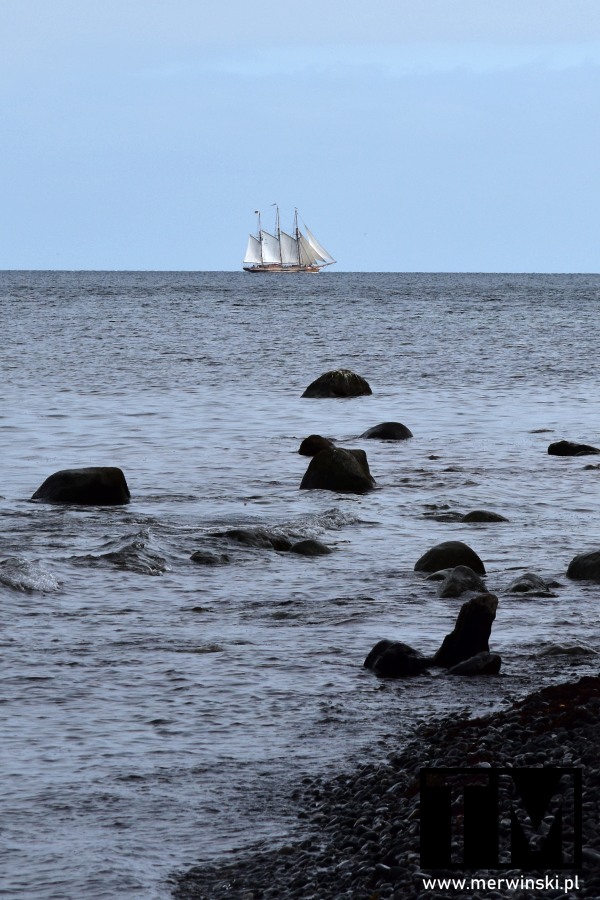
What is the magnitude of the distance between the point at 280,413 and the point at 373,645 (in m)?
17.4

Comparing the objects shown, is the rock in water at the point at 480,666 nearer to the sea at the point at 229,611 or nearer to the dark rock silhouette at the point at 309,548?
the sea at the point at 229,611

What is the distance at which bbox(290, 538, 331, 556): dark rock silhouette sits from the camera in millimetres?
13188

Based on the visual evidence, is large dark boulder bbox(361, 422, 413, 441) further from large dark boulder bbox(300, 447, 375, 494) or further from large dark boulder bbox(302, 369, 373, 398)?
large dark boulder bbox(302, 369, 373, 398)

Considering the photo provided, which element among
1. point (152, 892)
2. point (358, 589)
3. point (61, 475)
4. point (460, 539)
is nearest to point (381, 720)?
point (152, 892)

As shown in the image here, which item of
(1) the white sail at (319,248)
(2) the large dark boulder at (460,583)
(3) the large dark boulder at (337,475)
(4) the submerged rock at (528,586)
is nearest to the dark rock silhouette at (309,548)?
(2) the large dark boulder at (460,583)

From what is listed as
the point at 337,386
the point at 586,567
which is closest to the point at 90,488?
the point at 586,567

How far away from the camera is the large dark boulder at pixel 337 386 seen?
29641 mm

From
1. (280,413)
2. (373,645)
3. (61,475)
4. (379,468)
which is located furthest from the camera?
(280,413)

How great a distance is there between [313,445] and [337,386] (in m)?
9.21

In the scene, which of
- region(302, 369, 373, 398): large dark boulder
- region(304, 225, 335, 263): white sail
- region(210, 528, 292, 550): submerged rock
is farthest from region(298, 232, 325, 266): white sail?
region(210, 528, 292, 550): submerged rock

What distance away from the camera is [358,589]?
11617mm

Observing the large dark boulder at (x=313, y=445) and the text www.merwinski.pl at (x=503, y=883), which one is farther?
the large dark boulder at (x=313, y=445)

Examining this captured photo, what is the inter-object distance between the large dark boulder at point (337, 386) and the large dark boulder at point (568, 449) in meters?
9.59

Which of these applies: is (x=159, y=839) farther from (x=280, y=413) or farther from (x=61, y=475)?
(x=280, y=413)
